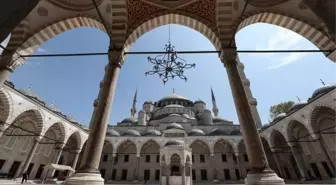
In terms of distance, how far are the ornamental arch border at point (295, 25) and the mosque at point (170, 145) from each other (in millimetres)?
8503

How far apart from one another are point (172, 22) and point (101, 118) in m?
4.50

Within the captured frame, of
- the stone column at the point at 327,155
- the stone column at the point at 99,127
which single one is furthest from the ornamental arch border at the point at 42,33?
the stone column at the point at 327,155

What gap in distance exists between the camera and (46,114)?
14656mm

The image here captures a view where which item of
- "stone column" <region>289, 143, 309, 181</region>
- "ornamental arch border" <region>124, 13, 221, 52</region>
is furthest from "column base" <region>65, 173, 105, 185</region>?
"stone column" <region>289, 143, 309, 181</region>

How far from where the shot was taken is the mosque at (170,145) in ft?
43.4

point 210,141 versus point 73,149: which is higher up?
point 210,141

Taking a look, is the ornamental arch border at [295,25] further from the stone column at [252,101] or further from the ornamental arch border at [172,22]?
the stone column at [252,101]

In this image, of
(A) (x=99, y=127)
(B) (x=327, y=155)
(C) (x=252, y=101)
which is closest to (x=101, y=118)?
(A) (x=99, y=127)

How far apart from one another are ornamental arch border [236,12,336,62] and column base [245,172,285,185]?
4.51 m

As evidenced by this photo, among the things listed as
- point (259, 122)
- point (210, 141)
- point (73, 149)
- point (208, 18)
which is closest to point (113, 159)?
point (73, 149)

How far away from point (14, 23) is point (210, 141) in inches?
909

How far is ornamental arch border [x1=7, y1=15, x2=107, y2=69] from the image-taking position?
18.9 ft

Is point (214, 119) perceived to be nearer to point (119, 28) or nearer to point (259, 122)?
point (259, 122)

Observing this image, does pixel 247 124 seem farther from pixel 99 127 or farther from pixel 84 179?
A: pixel 84 179
